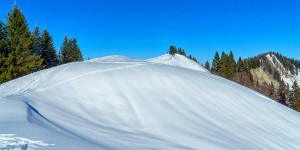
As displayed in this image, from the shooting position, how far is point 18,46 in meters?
31.7

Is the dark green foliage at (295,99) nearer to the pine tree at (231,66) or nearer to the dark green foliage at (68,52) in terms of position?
the pine tree at (231,66)

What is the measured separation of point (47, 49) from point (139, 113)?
1620 inches

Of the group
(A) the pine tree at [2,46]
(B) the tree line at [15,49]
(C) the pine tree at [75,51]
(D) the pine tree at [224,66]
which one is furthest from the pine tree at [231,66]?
(A) the pine tree at [2,46]

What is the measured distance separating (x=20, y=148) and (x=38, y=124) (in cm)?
134

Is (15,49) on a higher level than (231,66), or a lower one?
lower

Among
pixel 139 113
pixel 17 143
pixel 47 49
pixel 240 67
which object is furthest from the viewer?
pixel 240 67

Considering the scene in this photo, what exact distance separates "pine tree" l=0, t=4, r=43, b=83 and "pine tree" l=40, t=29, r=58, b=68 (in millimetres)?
10964

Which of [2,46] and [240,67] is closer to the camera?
[2,46]

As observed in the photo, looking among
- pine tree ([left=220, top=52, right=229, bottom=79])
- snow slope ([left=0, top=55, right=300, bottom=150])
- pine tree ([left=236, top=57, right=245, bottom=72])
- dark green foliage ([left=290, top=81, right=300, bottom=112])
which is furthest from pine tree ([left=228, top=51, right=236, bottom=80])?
snow slope ([left=0, top=55, right=300, bottom=150])

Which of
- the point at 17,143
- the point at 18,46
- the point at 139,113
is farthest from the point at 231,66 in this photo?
the point at 17,143

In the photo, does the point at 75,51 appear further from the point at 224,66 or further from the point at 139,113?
the point at 139,113

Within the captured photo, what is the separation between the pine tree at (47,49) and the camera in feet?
147

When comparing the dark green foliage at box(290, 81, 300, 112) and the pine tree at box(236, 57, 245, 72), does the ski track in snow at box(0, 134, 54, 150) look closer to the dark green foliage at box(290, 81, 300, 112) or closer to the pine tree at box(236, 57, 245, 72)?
the dark green foliage at box(290, 81, 300, 112)

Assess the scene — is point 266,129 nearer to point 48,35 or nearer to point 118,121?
point 118,121
